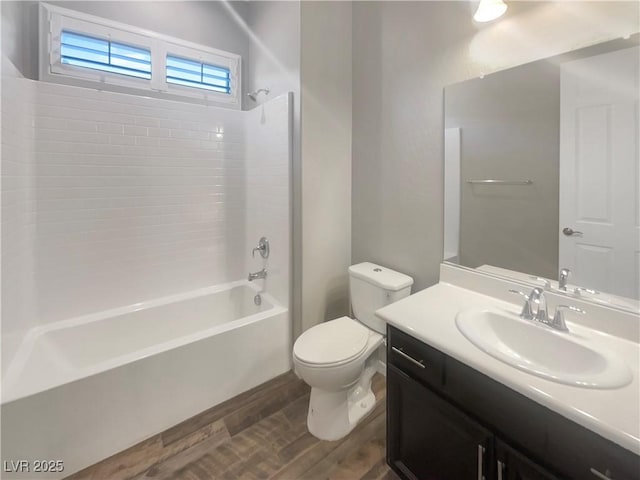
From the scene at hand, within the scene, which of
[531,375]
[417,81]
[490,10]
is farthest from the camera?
[417,81]

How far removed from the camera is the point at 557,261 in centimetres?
128

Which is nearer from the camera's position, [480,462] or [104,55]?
[480,462]

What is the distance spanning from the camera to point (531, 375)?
34.8 inches

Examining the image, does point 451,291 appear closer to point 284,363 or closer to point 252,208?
point 284,363

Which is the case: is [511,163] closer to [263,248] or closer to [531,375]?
[531,375]

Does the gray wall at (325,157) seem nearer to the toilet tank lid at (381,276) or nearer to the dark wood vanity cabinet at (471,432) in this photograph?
the toilet tank lid at (381,276)

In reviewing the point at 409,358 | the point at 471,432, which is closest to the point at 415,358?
the point at 409,358

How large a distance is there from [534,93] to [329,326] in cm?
157

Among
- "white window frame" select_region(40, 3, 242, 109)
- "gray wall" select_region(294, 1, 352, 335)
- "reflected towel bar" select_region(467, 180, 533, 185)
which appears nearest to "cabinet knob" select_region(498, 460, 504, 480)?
"reflected towel bar" select_region(467, 180, 533, 185)

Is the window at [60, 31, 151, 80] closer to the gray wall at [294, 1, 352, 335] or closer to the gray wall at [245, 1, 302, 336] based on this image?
the gray wall at [245, 1, 302, 336]

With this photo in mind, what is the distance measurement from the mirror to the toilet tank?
14.6 inches

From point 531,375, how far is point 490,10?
1520mm

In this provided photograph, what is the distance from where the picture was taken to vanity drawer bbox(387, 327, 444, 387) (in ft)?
3.63

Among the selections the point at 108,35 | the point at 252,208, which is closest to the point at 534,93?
the point at 252,208
